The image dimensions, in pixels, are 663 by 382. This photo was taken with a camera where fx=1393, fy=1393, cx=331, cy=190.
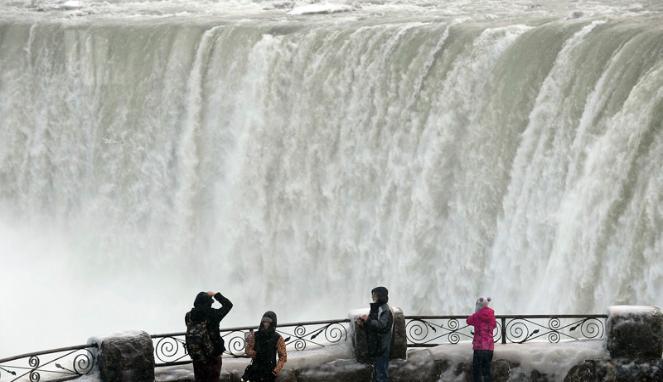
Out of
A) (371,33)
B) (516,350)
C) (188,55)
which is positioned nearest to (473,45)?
(371,33)

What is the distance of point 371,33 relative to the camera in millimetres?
23828

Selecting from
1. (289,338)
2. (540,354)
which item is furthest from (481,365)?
(289,338)

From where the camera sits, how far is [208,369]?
11266mm

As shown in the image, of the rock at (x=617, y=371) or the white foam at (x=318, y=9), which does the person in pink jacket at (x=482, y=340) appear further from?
the white foam at (x=318, y=9)

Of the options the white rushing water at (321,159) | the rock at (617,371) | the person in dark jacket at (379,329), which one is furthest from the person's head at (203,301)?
the white rushing water at (321,159)

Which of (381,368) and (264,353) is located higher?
(264,353)

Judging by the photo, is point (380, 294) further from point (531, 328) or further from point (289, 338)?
point (531, 328)

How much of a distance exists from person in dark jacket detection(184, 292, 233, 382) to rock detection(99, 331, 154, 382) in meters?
0.50

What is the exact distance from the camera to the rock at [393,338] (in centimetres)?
1205

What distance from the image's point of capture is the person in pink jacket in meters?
11.8

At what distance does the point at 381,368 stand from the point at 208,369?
4.88 ft

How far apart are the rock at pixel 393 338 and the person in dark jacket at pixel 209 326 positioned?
1.36 meters

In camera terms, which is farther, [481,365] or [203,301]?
[481,365]

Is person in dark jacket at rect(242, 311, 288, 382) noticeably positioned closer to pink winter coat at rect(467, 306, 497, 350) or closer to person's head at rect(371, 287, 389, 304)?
person's head at rect(371, 287, 389, 304)
